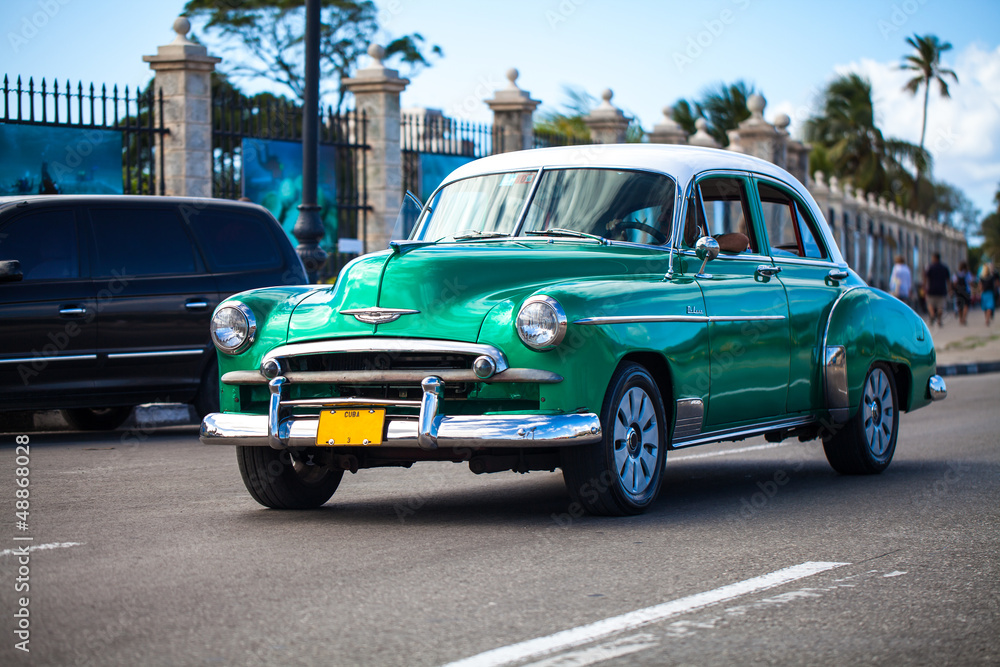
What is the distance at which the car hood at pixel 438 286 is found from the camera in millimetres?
6016

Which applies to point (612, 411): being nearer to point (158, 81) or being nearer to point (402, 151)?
point (158, 81)

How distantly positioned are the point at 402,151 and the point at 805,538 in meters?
15.1

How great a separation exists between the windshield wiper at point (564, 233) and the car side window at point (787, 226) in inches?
58.7

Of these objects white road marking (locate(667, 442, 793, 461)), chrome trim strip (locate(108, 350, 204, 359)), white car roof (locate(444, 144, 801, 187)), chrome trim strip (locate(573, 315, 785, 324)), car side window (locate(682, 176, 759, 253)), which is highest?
white car roof (locate(444, 144, 801, 187))

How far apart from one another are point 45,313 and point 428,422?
5.11 m

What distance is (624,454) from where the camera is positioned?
20.4 ft

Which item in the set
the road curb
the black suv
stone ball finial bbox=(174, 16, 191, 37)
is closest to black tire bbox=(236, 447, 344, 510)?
the black suv

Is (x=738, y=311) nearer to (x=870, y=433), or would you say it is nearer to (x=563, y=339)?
(x=563, y=339)

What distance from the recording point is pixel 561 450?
19.8 feet

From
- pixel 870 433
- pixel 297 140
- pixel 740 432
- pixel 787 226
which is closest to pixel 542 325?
pixel 740 432

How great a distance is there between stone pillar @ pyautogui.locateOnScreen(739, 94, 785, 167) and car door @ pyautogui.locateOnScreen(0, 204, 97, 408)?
67.2 feet

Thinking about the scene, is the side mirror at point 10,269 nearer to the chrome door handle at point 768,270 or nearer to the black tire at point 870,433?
the chrome door handle at point 768,270

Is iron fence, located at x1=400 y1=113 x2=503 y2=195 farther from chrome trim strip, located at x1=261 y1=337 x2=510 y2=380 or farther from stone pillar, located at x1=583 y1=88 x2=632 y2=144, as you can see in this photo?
chrome trim strip, located at x1=261 y1=337 x2=510 y2=380

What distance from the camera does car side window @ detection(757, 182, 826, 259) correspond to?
8.09m
